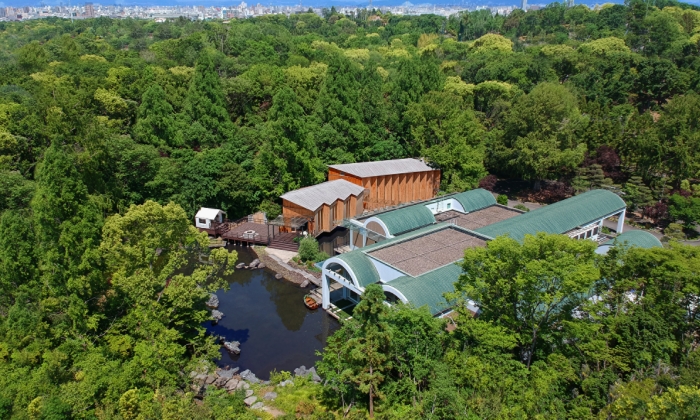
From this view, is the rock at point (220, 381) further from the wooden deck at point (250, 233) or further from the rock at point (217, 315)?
the wooden deck at point (250, 233)

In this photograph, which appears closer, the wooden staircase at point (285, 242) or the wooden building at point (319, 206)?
the wooden staircase at point (285, 242)

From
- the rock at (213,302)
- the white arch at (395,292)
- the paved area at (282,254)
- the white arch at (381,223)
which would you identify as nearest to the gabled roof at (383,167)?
the white arch at (381,223)

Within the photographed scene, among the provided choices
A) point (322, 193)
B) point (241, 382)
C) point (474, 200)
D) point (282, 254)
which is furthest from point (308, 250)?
point (474, 200)

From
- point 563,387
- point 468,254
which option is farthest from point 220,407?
point 563,387

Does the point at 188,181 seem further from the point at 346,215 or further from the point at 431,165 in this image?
the point at 431,165

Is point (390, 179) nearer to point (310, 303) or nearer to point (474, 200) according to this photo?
point (474, 200)

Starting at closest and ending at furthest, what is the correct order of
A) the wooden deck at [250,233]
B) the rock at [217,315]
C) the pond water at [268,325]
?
the pond water at [268,325] < the rock at [217,315] < the wooden deck at [250,233]
